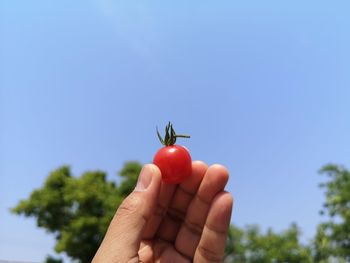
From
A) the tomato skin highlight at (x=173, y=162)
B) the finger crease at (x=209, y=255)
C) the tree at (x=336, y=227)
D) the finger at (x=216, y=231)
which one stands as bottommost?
the finger crease at (x=209, y=255)

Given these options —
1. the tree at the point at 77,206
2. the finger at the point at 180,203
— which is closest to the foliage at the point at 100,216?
the tree at the point at 77,206

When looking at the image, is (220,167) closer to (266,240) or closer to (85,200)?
(85,200)

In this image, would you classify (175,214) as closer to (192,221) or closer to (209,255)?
(192,221)

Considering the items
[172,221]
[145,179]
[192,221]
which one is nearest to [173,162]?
[145,179]

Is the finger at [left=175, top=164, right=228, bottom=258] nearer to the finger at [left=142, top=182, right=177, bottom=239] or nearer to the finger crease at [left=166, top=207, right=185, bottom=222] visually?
the finger crease at [left=166, top=207, right=185, bottom=222]

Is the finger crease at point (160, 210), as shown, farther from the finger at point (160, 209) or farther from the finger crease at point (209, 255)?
the finger crease at point (209, 255)

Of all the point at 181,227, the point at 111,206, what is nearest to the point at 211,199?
the point at 181,227

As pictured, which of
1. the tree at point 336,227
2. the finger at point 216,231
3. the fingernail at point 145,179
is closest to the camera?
the fingernail at point 145,179
